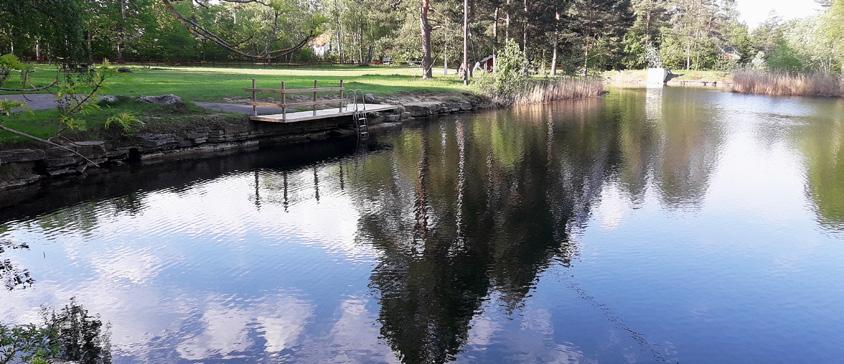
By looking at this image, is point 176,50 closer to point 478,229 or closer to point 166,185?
point 166,185

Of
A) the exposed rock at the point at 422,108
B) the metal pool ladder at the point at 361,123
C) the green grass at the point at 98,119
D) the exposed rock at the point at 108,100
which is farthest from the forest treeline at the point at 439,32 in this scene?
the exposed rock at the point at 422,108

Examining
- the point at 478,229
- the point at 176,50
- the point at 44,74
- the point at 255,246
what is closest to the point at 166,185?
the point at 255,246

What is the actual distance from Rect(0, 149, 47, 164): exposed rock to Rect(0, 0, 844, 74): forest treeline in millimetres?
2816

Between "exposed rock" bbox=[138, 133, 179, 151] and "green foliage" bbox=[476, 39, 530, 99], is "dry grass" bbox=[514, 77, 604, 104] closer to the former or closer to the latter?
"green foliage" bbox=[476, 39, 530, 99]

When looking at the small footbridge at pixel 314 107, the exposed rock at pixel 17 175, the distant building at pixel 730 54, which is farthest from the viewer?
the distant building at pixel 730 54

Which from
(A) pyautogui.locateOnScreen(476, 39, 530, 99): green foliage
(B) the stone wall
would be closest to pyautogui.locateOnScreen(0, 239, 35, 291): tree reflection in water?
(B) the stone wall

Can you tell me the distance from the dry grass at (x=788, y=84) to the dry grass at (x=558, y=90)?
43.3 feet

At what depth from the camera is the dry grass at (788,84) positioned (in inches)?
1832

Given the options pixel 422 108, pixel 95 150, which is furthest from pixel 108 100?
pixel 422 108

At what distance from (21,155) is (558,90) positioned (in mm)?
34288

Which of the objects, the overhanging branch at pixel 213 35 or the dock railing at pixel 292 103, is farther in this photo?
the dock railing at pixel 292 103

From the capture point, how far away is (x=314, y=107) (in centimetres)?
2433

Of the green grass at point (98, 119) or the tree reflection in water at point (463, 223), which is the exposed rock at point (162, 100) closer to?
the green grass at point (98, 119)

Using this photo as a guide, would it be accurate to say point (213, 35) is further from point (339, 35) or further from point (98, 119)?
point (339, 35)
